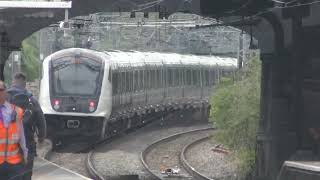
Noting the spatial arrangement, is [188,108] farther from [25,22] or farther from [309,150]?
[309,150]

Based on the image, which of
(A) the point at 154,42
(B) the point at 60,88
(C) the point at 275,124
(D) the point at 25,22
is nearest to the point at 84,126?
(B) the point at 60,88

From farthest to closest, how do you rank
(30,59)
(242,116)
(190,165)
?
(30,59) < (190,165) < (242,116)

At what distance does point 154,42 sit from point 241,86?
70.6 ft

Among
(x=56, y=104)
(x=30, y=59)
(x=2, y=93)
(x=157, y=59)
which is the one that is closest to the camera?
(x=2, y=93)

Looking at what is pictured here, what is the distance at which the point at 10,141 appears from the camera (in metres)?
7.75

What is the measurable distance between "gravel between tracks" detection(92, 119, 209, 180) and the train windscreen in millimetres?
1926

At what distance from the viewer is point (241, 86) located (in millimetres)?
20922

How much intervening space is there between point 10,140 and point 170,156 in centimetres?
1505

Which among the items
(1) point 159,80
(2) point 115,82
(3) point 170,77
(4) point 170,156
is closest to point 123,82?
(2) point 115,82

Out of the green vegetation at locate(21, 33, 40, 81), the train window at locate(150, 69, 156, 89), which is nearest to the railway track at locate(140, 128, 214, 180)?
the train window at locate(150, 69, 156, 89)

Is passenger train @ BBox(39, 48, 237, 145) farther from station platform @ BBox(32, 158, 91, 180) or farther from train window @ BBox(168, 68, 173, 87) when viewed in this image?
station platform @ BBox(32, 158, 91, 180)

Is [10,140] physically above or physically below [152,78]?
above

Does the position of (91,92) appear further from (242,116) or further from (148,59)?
→ (148,59)

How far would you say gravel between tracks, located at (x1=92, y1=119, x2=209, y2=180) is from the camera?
18764 millimetres
